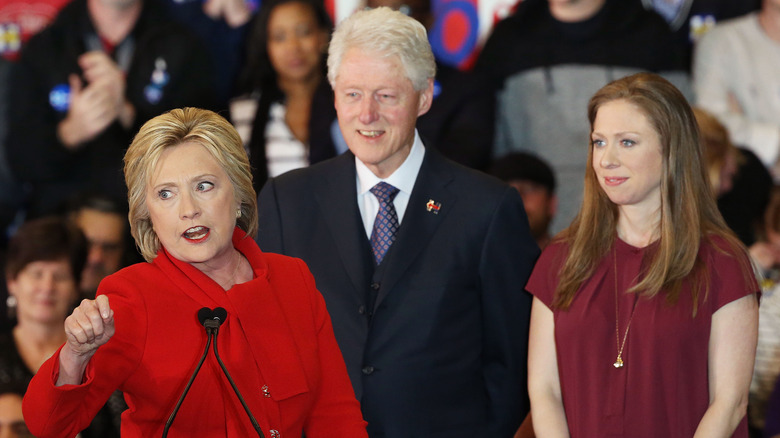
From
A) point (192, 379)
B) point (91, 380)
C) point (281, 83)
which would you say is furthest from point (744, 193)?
point (91, 380)

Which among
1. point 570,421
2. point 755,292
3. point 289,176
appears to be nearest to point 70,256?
point 289,176

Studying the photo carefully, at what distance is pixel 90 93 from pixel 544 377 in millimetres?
3185

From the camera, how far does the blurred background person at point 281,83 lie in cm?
497

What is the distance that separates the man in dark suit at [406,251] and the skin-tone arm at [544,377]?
12cm

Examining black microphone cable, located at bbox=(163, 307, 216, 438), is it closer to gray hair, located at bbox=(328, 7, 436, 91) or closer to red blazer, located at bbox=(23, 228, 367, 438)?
red blazer, located at bbox=(23, 228, 367, 438)

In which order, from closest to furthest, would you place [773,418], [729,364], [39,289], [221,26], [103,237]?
1. [729,364]
2. [773,418]
3. [39,289]
4. [103,237]
5. [221,26]

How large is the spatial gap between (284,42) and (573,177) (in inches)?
60.9

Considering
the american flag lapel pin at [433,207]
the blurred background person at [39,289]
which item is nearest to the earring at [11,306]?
the blurred background person at [39,289]

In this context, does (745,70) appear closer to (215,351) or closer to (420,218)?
(420,218)

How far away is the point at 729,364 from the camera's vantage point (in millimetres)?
2557

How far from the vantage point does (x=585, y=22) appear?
479 centimetres

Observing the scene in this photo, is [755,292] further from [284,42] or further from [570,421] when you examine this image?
[284,42]

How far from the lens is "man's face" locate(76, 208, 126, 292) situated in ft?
16.0

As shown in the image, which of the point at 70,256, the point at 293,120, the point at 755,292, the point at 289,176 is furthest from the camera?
the point at 293,120
